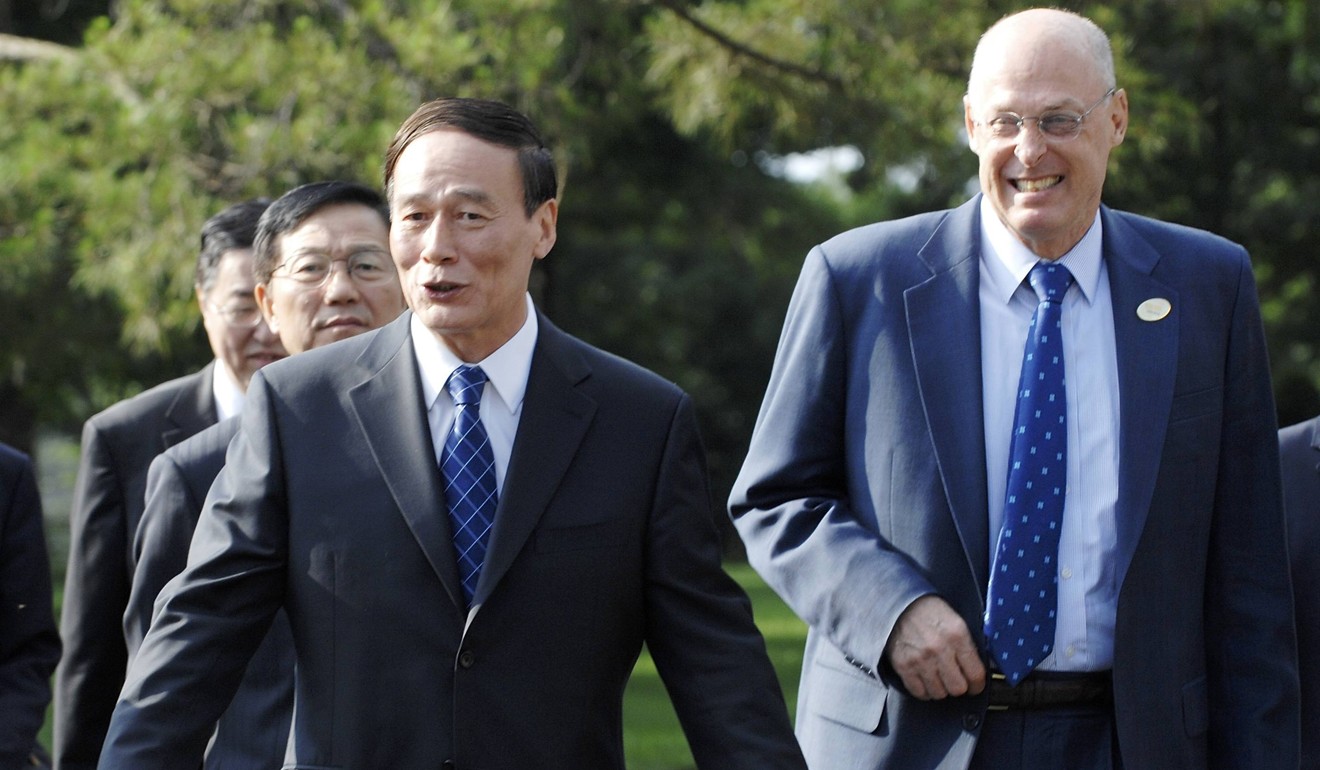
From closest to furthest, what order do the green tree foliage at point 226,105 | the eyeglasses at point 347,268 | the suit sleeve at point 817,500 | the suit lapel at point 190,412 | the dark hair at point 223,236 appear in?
the suit sleeve at point 817,500
the eyeglasses at point 347,268
the suit lapel at point 190,412
the dark hair at point 223,236
the green tree foliage at point 226,105

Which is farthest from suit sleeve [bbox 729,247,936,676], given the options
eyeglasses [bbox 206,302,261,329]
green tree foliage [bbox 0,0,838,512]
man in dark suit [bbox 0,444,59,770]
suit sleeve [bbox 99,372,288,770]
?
green tree foliage [bbox 0,0,838,512]

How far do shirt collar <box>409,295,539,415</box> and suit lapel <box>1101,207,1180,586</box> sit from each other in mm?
1116

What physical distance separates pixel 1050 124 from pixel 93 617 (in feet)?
9.30

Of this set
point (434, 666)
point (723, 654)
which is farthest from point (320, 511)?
point (723, 654)

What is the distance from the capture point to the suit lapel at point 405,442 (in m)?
3.23

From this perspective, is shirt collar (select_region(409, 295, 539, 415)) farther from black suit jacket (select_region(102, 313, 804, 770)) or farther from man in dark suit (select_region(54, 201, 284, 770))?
man in dark suit (select_region(54, 201, 284, 770))

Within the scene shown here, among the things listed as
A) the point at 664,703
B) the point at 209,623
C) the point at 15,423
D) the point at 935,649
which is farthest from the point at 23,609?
the point at 15,423

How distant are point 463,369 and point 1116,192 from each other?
1366 centimetres

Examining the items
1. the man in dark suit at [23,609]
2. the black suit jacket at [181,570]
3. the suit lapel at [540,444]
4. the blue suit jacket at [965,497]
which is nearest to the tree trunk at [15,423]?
the man in dark suit at [23,609]

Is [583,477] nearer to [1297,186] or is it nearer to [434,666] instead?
[434,666]

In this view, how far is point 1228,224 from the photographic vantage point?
1873 cm

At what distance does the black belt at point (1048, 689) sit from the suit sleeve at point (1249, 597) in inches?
11.7

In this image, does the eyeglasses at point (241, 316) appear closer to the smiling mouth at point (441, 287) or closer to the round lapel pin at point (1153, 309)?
the smiling mouth at point (441, 287)

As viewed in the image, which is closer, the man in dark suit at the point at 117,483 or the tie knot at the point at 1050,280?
the tie knot at the point at 1050,280
